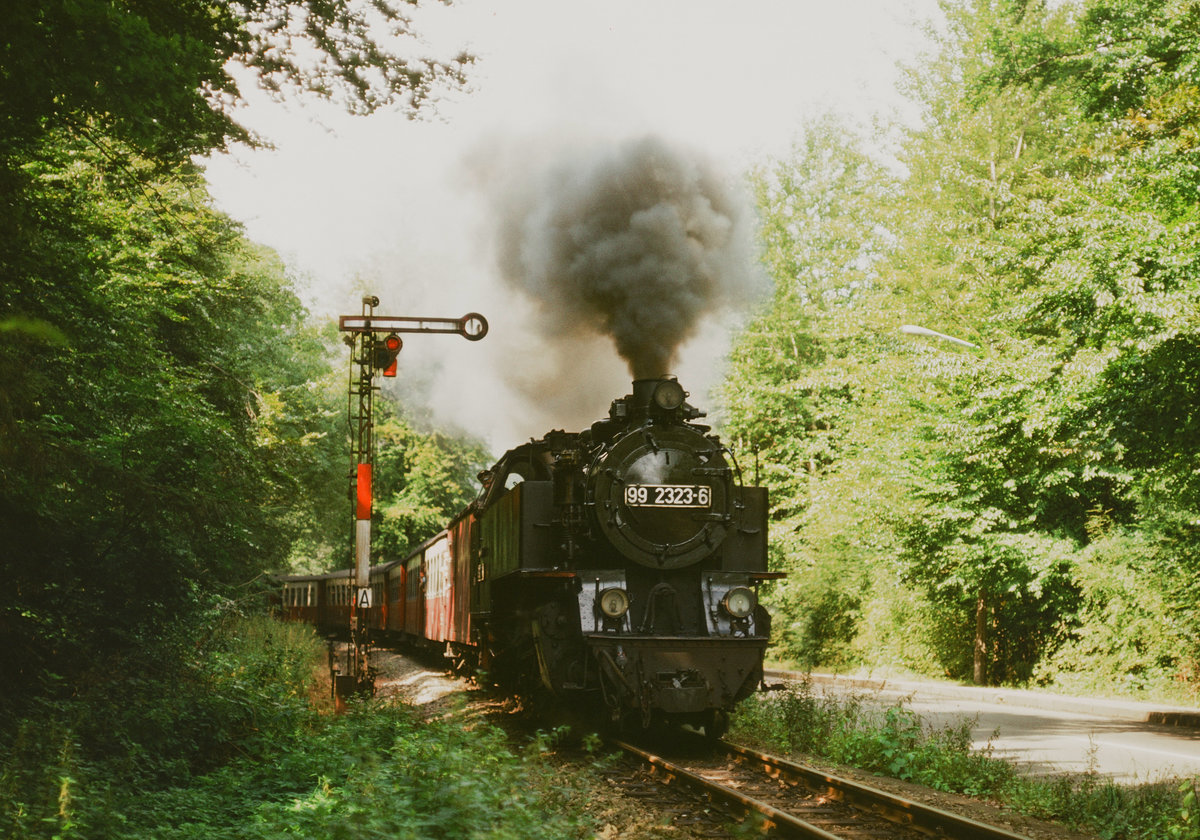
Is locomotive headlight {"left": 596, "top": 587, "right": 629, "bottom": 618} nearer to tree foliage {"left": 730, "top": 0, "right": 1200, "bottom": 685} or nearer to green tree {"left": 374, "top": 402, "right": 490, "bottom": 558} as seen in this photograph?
tree foliage {"left": 730, "top": 0, "right": 1200, "bottom": 685}

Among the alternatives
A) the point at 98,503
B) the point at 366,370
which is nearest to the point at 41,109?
the point at 98,503

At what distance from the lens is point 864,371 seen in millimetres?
22781

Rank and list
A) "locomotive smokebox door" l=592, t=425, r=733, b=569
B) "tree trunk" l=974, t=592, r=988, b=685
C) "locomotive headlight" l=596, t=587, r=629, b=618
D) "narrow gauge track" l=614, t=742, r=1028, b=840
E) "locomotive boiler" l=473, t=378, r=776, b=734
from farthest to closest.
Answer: "tree trunk" l=974, t=592, r=988, b=685
"locomotive smokebox door" l=592, t=425, r=733, b=569
"locomotive headlight" l=596, t=587, r=629, b=618
"locomotive boiler" l=473, t=378, r=776, b=734
"narrow gauge track" l=614, t=742, r=1028, b=840

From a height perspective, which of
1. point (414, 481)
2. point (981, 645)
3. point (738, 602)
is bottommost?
point (981, 645)

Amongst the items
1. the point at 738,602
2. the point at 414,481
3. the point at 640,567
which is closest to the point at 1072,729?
the point at 738,602

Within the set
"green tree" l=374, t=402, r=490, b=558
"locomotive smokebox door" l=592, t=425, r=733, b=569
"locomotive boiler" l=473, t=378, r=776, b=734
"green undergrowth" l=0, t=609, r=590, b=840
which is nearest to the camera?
"green undergrowth" l=0, t=609, r=590, b=840

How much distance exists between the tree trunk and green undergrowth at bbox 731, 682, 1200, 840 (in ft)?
22.9

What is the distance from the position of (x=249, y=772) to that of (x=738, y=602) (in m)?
4.41

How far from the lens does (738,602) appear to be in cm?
970

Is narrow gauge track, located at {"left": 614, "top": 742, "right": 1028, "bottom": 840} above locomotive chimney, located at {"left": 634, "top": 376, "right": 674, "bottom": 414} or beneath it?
beneath

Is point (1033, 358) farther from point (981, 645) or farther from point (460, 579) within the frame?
point (460, 579)

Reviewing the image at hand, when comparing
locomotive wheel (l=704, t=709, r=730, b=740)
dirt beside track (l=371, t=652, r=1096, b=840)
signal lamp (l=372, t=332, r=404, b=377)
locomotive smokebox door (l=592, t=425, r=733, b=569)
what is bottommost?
dirt beside track (l=371, t=652, r=1096, b=840)

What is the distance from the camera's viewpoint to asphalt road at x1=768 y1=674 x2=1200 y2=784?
9.24 m

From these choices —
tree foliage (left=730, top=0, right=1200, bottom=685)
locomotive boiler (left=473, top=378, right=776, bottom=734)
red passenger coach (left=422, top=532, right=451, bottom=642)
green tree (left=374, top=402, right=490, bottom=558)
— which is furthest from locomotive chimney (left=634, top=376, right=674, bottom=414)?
green tree (left=374, top=402, right=490, bottom=558)
